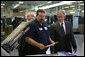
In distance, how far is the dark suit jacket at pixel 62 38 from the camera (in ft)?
13.4

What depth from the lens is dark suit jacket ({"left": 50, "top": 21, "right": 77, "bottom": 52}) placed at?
4094mm

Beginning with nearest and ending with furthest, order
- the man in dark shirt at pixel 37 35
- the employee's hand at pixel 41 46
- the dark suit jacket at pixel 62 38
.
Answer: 1. the employee's hand at pixel 41 46
2. the man in dark shirt at pixel 37 35
3. the dark suit jacket at pixel 62 38

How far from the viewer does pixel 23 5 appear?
1614 centimetres

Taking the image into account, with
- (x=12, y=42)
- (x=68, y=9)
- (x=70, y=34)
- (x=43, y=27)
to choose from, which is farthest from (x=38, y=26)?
(x=68, y=9)

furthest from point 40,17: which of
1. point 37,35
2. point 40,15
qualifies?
point 37,35

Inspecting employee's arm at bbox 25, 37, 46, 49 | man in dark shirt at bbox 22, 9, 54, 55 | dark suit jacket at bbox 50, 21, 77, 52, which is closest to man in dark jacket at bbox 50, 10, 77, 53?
dark suit jacket at bbox 50, 21, 77, 52

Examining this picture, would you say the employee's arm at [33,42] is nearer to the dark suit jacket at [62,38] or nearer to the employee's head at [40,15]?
the employee's head at [40,15]

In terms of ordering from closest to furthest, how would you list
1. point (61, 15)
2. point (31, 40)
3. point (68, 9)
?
point (31, 40)
point (61, 15)
point (68, 9)

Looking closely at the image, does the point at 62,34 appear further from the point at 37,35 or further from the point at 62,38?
the point at 37,35

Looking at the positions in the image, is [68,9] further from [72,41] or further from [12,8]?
[72,41]

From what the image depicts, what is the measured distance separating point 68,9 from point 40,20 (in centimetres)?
1216

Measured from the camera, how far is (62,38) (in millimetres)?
4086

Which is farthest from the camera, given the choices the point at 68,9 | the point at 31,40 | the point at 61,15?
the point at 68,9

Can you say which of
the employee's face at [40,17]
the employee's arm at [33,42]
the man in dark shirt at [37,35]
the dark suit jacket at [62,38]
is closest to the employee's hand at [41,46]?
the employee's arm at [33,42]
